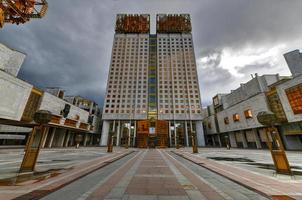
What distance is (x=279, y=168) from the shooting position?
19.8 feet

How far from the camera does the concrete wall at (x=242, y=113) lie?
29.2 metres

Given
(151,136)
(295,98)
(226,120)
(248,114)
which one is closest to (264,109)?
(248,114)

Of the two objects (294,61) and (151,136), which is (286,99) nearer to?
(294,61)

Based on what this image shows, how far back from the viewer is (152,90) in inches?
2391

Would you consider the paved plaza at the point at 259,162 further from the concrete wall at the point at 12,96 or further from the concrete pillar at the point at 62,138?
the concrete pillar at the point at 62,138

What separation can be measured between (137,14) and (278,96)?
82.1 m

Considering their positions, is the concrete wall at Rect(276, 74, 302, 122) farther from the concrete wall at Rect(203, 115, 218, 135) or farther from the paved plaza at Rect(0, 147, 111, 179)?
the paved plaza at Rect(0, 147, 111, 179)

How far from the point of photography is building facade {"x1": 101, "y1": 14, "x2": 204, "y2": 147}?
169 feet

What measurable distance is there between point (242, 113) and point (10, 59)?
2268 inches

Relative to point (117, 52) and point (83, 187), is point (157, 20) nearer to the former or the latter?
point (117, 52)

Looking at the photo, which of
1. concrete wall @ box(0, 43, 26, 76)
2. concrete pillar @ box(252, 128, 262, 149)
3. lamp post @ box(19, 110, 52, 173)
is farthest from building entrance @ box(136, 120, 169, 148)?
lamp post @ box(19, 110, 52, 173)

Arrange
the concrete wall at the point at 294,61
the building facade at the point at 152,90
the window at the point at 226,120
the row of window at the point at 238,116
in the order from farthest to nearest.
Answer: the building facade at the point at 152,90 < the window at the point at 226,120 < the row of window at the point at 238,116 < the concrete wall at the point at 294,61

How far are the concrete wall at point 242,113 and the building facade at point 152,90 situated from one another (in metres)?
11.7

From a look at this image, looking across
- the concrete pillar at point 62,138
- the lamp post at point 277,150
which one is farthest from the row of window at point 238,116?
the concrete pillar at point 62,138
